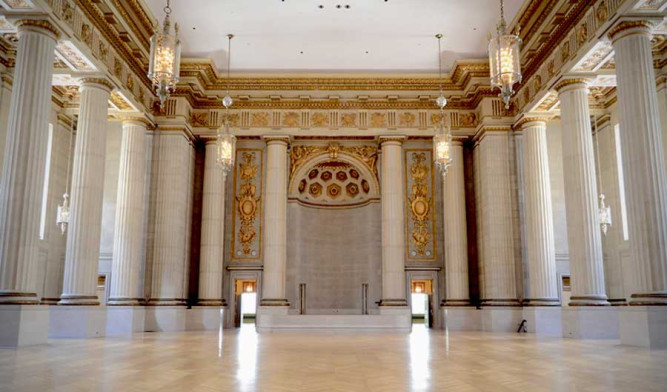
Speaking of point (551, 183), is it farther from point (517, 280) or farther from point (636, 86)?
point (636, 86)

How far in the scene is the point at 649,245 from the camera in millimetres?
10078

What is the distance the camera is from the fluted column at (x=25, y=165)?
32.8 feet

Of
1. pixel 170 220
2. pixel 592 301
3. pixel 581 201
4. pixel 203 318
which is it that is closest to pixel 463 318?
pixel 592 301

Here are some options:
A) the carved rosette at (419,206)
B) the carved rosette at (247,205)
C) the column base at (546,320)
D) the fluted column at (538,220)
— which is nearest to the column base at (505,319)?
the fluted column at (538,220)

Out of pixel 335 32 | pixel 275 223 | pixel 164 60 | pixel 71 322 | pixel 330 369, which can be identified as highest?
pixel 335 32

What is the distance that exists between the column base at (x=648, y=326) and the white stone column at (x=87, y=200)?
11.3 m

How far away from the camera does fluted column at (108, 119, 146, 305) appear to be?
15828 mm

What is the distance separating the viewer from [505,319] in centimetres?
1662

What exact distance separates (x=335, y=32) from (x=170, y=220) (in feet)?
24.7

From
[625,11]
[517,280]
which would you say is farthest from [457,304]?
[625,11]

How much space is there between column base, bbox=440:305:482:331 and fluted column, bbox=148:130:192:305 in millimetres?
8449

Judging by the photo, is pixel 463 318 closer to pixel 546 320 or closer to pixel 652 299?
pixel 546 320

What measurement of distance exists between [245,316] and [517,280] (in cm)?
1235

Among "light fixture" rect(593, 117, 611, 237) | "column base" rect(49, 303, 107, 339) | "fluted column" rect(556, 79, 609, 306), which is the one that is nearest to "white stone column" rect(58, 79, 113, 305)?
"column base" rect(49, 303, 107, 339)
